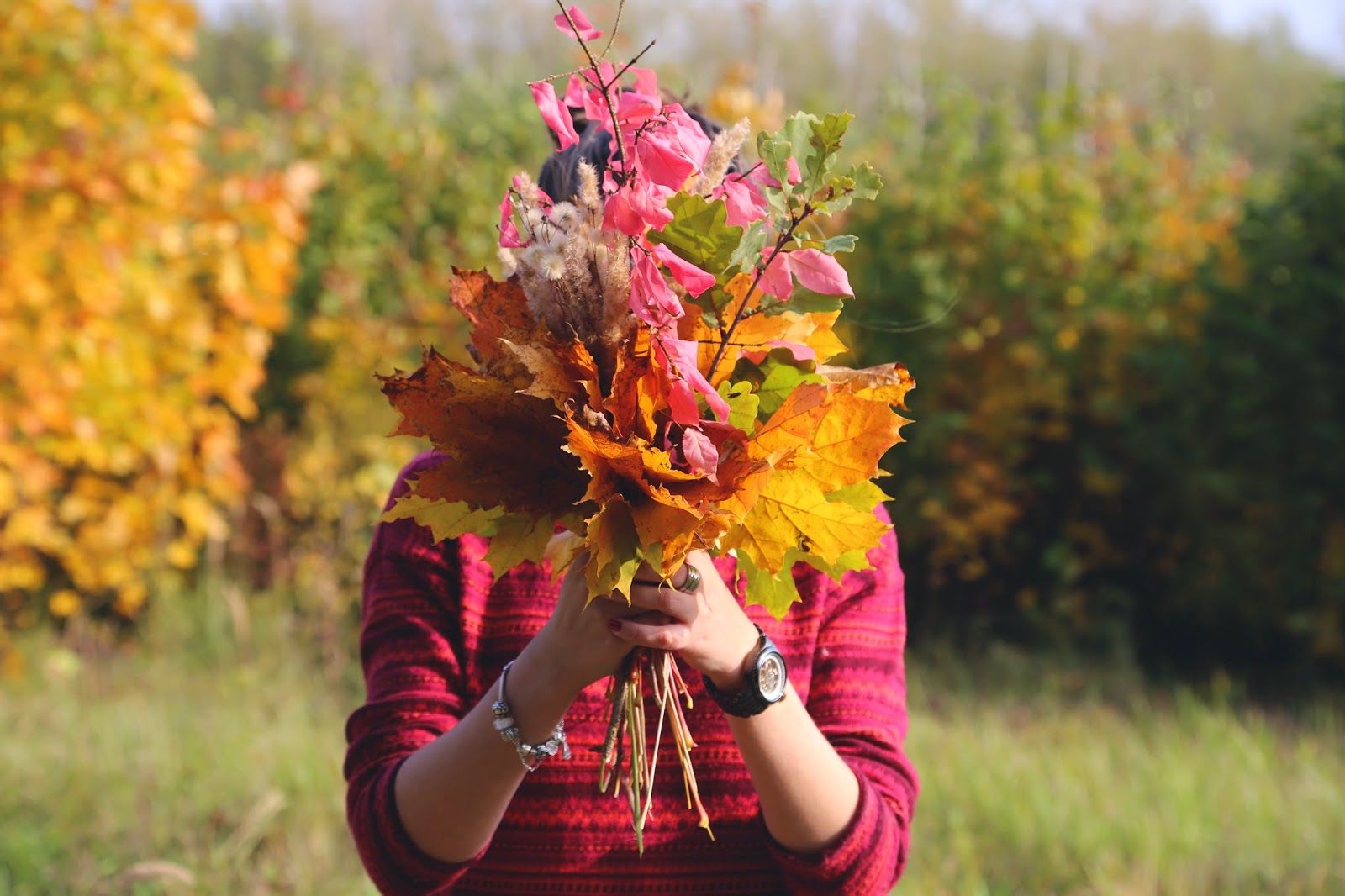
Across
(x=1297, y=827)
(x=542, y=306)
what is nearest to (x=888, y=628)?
(x=542, y=306)

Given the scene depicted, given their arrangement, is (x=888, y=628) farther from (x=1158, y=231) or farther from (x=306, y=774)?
(x=1158, y=231)

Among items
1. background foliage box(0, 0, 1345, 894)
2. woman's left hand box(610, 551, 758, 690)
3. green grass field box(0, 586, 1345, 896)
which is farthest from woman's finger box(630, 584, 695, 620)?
background foliage box(0, 0, 1345, 894)

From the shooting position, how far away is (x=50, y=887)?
10.8 ft

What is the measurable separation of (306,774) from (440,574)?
2.40 m

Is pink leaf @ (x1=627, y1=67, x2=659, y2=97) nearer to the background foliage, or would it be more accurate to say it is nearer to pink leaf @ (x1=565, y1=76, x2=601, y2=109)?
pink leaf @ (x1=565, y1=76, x2=601, y2=109)

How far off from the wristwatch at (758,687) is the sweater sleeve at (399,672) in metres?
0.41

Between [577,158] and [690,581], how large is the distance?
1.90ft

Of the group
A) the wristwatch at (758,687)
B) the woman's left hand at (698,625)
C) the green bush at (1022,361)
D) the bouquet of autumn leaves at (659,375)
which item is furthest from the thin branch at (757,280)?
the green bush at (1022,361)

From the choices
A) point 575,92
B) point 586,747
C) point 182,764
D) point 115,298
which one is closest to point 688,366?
point 575,92

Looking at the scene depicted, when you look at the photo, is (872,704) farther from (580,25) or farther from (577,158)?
(580,25)

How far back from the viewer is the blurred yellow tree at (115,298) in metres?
4.94

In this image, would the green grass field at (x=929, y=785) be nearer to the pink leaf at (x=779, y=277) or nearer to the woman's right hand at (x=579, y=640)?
the woman's right hand at (x=579, y=640)

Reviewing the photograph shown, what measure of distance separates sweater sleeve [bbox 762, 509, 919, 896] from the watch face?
227 millimetres

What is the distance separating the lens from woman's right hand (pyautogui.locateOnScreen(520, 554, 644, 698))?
1444mm
